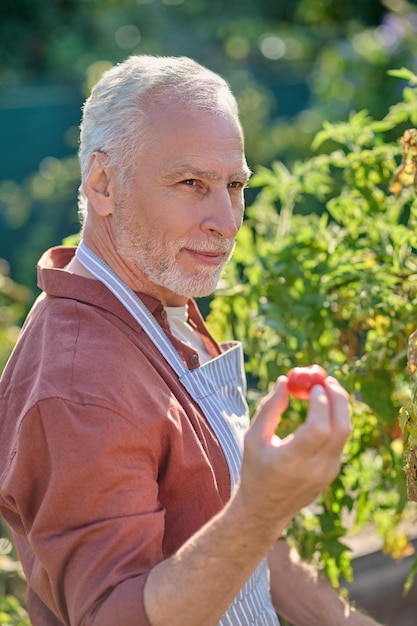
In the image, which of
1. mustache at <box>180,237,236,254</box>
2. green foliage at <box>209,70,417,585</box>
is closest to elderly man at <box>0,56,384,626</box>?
mustache at <box>180,237,236,254</box>

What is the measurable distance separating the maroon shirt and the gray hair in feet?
0.88

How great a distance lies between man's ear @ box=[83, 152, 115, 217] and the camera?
6.19 feet

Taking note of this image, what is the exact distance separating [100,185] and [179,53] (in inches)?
436

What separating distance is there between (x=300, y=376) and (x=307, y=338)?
948mm

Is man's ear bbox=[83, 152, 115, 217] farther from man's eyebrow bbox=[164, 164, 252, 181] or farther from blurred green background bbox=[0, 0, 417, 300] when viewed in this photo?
blurred green background bbox=[0, 0, 417, 300]

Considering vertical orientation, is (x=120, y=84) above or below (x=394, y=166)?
above

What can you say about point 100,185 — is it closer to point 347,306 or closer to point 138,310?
point 138,310

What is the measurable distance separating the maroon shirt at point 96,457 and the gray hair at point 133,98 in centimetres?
27

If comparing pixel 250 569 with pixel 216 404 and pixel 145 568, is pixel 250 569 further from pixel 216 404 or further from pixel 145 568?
pixel 216 404

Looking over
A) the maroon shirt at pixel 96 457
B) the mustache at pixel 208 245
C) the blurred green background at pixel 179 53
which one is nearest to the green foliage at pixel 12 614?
the maroon shirt at pixel 96 457

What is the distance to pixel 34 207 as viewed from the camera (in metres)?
8.19

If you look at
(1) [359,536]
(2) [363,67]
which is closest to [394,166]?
(1) [359,536]

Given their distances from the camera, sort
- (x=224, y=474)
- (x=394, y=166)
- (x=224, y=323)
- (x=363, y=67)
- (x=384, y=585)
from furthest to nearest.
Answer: (x=363, y=67) < (x=384, y=585) < (x=224, y=323) < (x=394, y=166) < (x=224, y=474)

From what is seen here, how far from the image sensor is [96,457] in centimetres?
150
